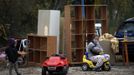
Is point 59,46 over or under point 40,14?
under

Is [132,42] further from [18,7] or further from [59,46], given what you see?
[18,7]

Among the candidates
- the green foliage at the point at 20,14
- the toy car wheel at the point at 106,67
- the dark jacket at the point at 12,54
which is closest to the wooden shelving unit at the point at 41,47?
the toy car wheel at the point at 106,67

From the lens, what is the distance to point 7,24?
81.4 feet

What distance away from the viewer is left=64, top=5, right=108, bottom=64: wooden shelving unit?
1925 centimetres

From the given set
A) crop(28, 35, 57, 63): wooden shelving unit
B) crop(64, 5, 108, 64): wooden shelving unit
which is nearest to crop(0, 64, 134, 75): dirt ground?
crop(28, 35, 57, 63): wooden shelving unit

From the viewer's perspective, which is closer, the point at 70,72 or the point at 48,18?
the point at 70,72

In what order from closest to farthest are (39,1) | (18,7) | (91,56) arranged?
1. (91,56)
2. (18,7)
3. (39,1)

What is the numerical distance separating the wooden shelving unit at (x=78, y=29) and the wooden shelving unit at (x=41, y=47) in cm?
67

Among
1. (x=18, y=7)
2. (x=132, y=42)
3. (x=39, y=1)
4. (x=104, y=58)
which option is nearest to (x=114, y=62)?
(x=132, y=42)

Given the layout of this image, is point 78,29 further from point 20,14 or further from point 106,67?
point 20,14

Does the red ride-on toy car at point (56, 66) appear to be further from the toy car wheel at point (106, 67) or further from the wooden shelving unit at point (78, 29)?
the wooden shelving unit at point (78, 29)

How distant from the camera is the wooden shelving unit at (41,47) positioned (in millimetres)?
19031

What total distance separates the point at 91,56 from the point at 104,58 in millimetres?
508

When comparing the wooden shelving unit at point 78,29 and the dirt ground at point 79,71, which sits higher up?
the wooden shelving unit at point 78,29
